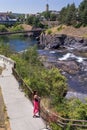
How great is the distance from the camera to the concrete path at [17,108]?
19.7m

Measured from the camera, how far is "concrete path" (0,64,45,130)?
1973 cm


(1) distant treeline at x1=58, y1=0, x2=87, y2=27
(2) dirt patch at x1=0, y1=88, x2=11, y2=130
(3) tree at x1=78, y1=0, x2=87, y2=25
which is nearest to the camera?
(2) dirt patch at x1=0, y1=88, x2=11, y2=130

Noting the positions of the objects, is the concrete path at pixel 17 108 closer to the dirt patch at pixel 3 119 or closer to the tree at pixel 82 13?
the dirt patch at pixel 3 119

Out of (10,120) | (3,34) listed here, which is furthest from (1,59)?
(3,34)

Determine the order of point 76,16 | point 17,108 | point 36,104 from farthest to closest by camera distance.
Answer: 1. point 76,16
2. point 17,108
3. point 36,104

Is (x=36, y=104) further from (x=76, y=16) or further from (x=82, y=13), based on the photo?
(x=76, y=16)

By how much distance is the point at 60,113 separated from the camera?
2058cm

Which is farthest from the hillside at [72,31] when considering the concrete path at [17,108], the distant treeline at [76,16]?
the concrete path at [17,108]

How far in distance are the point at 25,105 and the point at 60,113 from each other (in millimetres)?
3559

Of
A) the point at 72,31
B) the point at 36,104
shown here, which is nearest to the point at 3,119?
the point at 36,104

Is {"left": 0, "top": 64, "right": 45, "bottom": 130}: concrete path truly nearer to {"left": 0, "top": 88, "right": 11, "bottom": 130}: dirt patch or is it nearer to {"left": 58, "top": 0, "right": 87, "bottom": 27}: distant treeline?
{"left": 0, "top": 88, "right": 11, "bottom": 130}: dirt patch

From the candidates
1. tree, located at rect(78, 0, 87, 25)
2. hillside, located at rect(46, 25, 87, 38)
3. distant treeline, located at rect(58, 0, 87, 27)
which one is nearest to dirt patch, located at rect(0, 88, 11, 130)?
hillside, located at rect(46, 25, 87, 38)

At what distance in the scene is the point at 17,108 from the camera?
74.9ft

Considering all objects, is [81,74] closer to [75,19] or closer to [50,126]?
[50,126]
